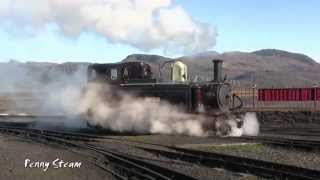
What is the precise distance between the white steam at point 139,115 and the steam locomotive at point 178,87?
12.1 inches

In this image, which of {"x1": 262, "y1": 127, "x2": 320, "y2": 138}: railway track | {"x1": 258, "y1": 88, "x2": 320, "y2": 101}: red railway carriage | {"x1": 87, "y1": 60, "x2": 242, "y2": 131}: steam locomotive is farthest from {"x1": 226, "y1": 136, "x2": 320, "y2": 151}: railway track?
{"x1": 258, "y1": 88, "x2": 320, "y2": 101}: red railway carriage

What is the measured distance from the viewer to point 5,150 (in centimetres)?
1917

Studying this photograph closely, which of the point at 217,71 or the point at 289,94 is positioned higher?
the point at 217,71

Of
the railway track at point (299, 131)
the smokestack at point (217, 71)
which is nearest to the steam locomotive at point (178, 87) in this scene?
the smokestack at point (217, 71)

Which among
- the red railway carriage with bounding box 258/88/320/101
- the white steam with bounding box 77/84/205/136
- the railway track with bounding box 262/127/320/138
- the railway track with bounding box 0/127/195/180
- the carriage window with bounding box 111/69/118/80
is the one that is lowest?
the railway track with bounding box 0/127/195/180

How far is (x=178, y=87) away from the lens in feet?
77.4

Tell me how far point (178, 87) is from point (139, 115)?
2089 mm

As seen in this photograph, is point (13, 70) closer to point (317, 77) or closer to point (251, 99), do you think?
point (251, 99)

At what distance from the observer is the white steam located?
2378 cm

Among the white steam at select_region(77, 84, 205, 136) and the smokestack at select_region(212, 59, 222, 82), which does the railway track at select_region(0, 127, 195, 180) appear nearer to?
the white steam at select_region(77, 84, 205, 136)

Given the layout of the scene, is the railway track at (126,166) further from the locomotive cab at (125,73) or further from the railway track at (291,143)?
the railway track at (291,143)

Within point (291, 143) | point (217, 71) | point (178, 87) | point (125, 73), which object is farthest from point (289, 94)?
point (291, 143)

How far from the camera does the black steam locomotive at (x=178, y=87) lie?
76.9 feet

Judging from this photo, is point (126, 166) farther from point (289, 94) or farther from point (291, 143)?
point (289, 94)
